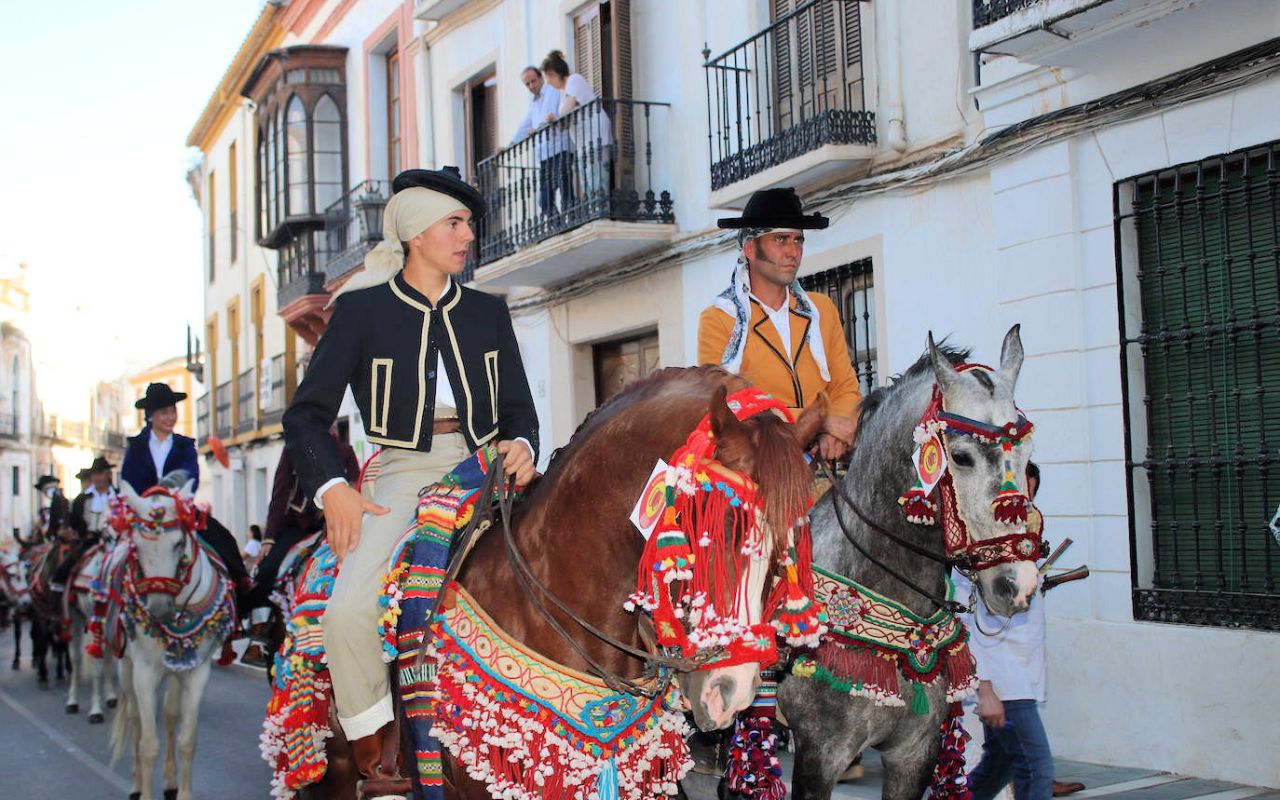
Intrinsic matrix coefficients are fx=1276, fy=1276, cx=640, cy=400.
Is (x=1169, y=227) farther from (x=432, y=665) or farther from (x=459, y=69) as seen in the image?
(x=459, y=69)

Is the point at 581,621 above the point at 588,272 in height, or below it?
below

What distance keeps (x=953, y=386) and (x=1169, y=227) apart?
13.4ft

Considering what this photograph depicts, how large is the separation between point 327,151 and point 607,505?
20.7 metres

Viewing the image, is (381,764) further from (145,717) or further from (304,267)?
(304,267)

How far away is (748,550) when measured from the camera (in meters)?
2.84

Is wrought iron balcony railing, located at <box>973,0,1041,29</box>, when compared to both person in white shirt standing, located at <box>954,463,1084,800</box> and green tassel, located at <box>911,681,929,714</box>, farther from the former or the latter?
green tassel, located at <box>911,681,929,714</box>

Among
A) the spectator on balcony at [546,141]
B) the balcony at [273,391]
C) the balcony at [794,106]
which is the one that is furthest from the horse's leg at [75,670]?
→ the balcony at [273,391]

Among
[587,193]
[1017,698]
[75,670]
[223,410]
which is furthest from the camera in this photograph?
[223,410]

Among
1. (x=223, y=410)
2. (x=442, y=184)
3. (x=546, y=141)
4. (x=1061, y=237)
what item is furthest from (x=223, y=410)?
(x=442, y=184)

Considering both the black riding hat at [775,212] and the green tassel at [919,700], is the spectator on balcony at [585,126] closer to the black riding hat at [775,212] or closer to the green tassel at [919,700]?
the black riding hat at [775,212]

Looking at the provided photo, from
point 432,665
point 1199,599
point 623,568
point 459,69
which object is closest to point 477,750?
point 432,665

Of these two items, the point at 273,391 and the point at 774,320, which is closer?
the point at 774,320

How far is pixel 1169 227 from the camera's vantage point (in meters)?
7.47

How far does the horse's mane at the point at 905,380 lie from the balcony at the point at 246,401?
78.9 ft
